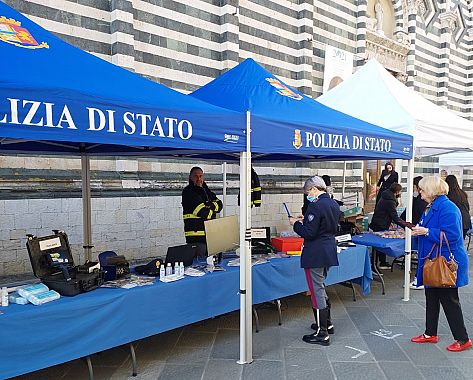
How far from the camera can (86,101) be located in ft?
8.79

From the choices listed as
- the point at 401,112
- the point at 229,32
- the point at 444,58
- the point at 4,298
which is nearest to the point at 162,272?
the point at 4,298

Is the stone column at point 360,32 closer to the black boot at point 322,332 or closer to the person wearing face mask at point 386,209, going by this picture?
the person wearing face mask at point 386,209

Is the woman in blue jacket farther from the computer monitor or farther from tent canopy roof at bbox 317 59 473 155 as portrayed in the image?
tent canopy roof at bbox 317 59 473 155

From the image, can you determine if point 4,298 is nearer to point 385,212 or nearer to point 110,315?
point 110,315

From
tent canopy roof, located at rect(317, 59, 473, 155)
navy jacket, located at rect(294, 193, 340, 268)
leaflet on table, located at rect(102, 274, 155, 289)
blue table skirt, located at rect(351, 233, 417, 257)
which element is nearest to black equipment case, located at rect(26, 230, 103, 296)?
leaflet on table, located at rect(102, 274, 155, 289)

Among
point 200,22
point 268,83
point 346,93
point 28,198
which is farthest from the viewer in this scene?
point 200,22

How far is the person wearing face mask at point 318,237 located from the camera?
387 cm

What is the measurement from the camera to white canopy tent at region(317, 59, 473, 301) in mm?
5723

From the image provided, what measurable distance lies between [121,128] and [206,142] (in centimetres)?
73

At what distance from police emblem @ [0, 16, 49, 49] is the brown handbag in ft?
12.0

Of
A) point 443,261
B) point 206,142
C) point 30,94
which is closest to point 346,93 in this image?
point 443,261

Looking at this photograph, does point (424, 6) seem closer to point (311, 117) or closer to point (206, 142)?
→ point (311, 117)

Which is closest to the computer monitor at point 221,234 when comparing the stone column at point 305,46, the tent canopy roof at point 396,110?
the tent canopy roof at point 396,110

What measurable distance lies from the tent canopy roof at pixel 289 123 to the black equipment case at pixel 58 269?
1726 millimetres
